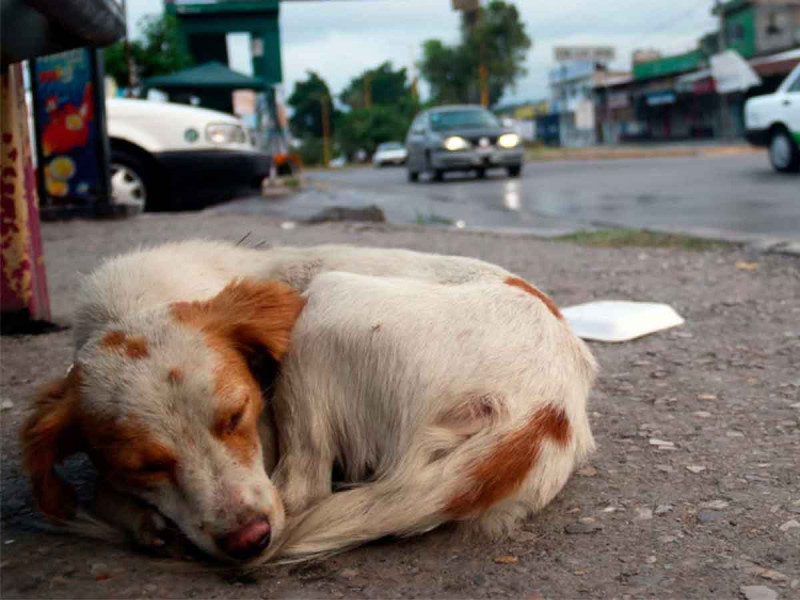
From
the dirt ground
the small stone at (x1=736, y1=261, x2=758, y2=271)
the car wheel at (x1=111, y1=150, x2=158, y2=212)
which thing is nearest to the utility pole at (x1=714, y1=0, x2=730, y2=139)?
the car wheel at (x1=111, y1=150, x2=158, y2=212)

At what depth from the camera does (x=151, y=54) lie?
21.6 m

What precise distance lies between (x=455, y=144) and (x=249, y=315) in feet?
56.2

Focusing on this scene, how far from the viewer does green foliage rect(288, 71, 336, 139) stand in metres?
94.2

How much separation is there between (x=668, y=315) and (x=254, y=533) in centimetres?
310

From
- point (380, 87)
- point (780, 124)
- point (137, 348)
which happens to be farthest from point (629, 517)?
point (380, 87)

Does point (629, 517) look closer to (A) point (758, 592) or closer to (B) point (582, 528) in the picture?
(B) point (582, 528)

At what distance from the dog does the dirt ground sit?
0.09 metres

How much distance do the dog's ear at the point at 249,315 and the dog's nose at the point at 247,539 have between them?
0.47m

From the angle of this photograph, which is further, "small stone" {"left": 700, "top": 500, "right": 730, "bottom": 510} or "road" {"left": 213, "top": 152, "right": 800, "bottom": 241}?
"road" {"left": 213, "top": 152, "right": 800, "bottom": 241}

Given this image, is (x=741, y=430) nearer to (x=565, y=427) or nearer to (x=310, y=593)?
(x=565, y=427)

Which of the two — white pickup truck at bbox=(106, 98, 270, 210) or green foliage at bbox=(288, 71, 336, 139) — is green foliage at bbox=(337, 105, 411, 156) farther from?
white pickup truck at bbox=(106, 98, 270, 210)

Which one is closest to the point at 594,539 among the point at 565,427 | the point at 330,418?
the point at 565,427

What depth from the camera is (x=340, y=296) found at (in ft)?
8.00

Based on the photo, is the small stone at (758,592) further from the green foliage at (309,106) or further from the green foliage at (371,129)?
the green foliage at (309,106)
